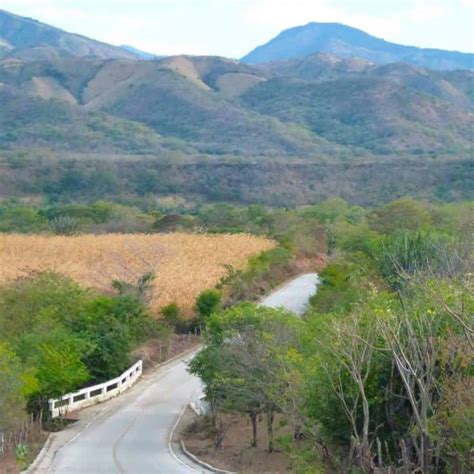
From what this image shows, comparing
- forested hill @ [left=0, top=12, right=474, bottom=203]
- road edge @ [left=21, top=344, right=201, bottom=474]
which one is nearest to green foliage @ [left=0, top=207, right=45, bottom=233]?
forested hill @ [left=0, top=12, right=474, bottom=203]

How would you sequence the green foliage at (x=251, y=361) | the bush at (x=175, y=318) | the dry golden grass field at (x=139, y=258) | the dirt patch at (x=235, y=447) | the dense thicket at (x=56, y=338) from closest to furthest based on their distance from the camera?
the green foliage at (x=251, y=361), the dirt patch at (x=235, y=447), the dense thicket at (x=56, y=338), the bush at (x=175, y=318), the dry golden grass field at (x=139, y=258)

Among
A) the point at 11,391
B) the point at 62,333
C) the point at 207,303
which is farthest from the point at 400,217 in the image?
the point at 11,391

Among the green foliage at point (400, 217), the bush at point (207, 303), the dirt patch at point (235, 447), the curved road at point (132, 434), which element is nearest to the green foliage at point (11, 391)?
the curved road at point (132, 434)

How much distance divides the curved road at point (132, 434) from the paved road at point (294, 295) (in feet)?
28.5

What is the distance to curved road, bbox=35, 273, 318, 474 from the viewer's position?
68.0 feet

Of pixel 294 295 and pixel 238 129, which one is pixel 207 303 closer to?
pixel 294 295

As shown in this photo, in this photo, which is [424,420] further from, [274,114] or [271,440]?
[274,114]

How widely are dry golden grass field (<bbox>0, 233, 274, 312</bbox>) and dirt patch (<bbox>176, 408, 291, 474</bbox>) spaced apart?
12.5 metres

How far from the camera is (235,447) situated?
2281 cm

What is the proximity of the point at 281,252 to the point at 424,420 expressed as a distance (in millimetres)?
39066

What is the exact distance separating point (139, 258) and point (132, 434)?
22705 mm

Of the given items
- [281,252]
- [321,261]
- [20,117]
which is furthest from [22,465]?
[20,117]

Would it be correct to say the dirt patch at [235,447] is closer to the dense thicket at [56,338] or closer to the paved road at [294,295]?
the dense thicket at [56,338]

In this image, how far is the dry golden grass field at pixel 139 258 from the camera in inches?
1628
